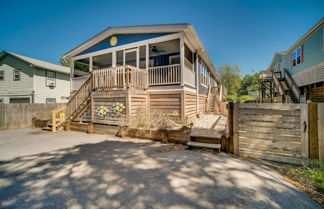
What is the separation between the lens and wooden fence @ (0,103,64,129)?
9.07 meters

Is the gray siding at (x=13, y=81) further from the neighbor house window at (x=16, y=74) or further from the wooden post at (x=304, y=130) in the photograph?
the wooden post at (x=304, y=130)

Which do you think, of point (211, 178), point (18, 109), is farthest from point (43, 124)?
point (211, 178)

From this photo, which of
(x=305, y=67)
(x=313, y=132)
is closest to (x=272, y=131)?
(x=313, y=132)

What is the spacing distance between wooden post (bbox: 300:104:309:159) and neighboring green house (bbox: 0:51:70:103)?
1916 centimetres

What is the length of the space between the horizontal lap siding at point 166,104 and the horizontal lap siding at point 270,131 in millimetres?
3677

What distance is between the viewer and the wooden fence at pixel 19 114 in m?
9.07

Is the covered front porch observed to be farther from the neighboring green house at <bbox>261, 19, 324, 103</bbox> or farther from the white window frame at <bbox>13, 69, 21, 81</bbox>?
the neighboring green house at <bbox>261, 19, 324, 103</bbox>

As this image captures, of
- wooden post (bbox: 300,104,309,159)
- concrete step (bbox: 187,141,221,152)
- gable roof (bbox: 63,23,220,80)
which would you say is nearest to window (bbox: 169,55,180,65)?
gable roof (bbox: 63,23,220,80)

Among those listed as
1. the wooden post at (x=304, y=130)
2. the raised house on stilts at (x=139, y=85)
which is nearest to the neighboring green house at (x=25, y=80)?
the raised house on stilts at (x=139, y=85)

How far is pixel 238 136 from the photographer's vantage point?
3.83 meters

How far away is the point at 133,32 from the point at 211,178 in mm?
9076

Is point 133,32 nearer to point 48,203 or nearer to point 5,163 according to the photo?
point 5,163

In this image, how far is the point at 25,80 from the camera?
555 inches

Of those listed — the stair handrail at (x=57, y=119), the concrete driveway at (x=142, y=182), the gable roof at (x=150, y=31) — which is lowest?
the concrete driveway at (x=142, y=182)
